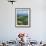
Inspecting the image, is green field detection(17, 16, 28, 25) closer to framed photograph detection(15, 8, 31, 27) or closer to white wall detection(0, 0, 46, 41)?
framed photograph detection(15, 8, 31, 27)

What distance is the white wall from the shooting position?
18.5 feet

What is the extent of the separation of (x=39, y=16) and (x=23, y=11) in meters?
0.68

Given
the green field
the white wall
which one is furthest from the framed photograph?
the white wall

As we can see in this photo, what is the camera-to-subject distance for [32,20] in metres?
5.64

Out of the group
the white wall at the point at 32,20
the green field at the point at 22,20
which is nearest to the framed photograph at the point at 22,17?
the green field at the point at 22,20

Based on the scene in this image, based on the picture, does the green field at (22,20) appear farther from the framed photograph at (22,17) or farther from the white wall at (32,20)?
the white wall at (32,20)

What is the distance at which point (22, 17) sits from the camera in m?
5.64

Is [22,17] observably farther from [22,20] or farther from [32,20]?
[32,20]

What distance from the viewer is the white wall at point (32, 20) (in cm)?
562

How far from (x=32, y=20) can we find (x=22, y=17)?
16.6 inches

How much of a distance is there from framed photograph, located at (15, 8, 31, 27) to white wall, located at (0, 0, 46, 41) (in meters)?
0.12

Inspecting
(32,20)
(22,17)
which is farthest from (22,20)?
(32,20)

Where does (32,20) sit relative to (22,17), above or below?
below

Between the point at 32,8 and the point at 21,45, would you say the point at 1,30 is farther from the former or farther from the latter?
the point at 21,45
